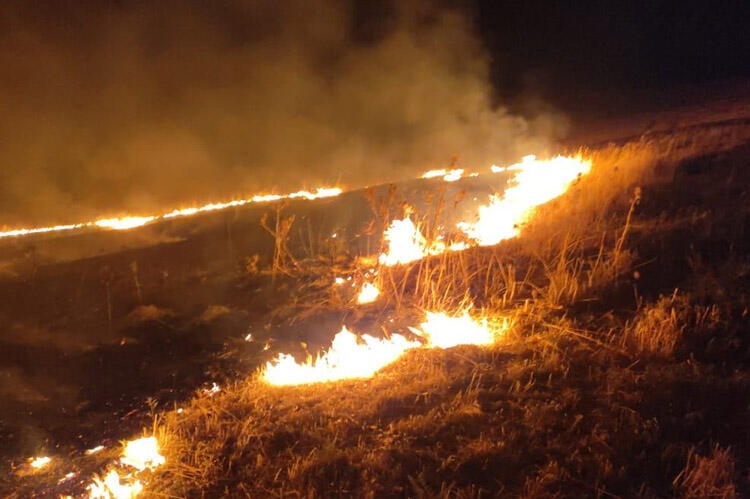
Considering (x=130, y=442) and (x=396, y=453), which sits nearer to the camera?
(x=396, y=453)

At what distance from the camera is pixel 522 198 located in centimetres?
960

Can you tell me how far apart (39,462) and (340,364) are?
2233 millimetres

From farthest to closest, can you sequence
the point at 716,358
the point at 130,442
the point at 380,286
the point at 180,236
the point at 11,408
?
the point at 180,236 → the point at 380,286 → the point at 11,408 → the point at 716,358 → the point at 130,442

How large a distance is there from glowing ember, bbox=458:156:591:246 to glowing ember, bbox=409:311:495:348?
1.64 metres

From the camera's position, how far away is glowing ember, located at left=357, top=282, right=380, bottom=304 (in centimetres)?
666

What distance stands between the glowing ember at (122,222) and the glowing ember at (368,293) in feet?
16.6

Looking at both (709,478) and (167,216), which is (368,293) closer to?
(709,478)

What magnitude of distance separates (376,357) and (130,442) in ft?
6.34

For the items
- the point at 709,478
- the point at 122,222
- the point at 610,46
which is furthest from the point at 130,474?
the point at 610,46

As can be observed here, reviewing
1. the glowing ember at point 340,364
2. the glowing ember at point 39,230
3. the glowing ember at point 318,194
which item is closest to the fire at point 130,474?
the glowing ember at point 340,364

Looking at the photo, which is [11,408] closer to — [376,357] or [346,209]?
[376,357]

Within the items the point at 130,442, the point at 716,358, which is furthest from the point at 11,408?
the point at 716,358

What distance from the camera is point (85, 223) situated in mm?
A: 10289

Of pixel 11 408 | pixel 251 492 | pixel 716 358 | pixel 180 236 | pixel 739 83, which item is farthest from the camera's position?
pixel 739 83
